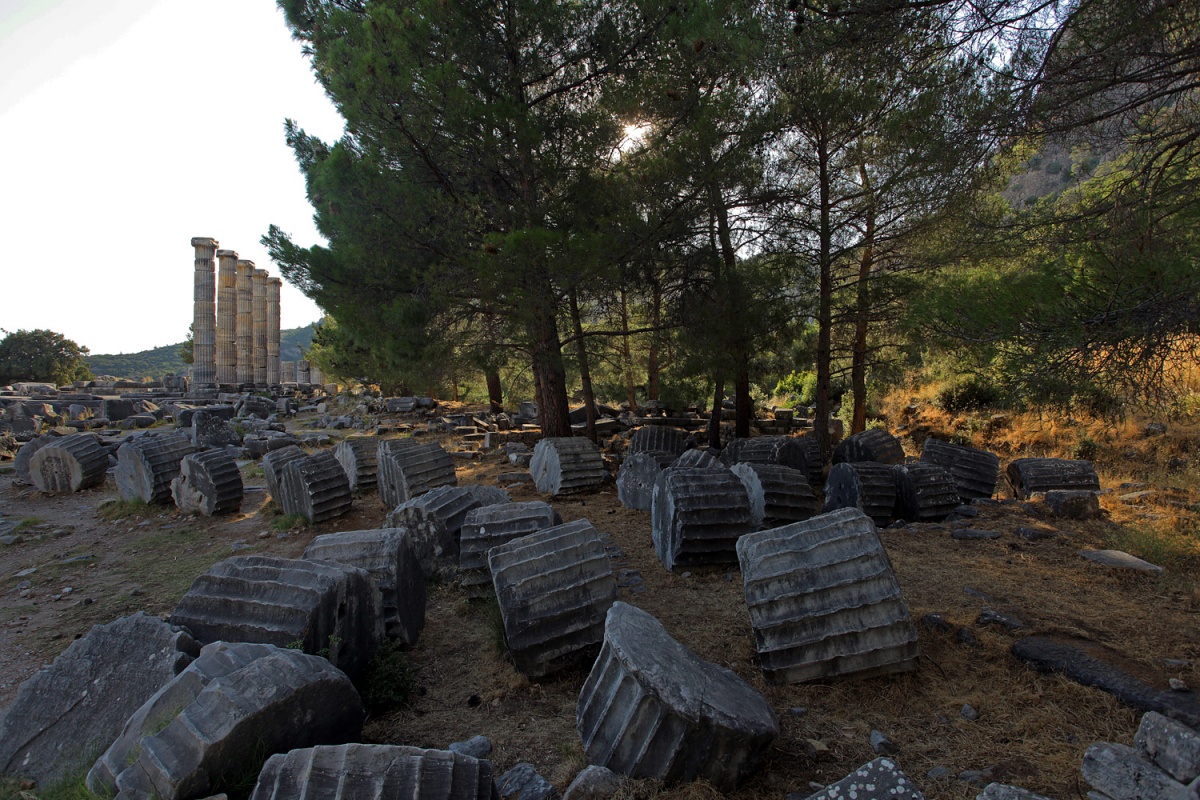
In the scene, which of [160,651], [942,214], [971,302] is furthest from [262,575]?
[942,214]

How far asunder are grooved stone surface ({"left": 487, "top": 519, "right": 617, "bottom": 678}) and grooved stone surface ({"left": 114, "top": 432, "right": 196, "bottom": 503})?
717 cm

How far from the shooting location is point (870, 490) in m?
7.06

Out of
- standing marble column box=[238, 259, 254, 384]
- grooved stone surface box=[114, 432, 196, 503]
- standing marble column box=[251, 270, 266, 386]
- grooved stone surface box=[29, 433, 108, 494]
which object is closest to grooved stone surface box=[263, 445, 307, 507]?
grooved stone surface box=[114, 432, 196, 503]

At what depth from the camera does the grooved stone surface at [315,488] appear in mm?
7727

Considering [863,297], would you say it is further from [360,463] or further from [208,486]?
[208,486]

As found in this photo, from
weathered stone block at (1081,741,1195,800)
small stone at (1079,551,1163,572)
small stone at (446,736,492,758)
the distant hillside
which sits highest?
the distant hillside

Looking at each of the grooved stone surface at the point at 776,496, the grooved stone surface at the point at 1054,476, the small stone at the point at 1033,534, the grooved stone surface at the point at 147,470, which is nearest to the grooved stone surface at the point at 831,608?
the grooved stone surface at the point at 776,496

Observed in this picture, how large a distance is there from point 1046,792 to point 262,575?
3885mm

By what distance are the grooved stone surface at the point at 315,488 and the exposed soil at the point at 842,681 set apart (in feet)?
0.94

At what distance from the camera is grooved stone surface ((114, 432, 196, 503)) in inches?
349

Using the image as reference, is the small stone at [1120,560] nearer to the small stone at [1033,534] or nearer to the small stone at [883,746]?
the small stone at [1033,534]

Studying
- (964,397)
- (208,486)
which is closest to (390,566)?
(208,486)

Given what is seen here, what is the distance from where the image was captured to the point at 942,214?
27.5 feet

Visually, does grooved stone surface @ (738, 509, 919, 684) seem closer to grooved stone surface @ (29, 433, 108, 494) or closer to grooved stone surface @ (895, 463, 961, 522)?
grooved stone surface @ (895, 463, 961, 522)
